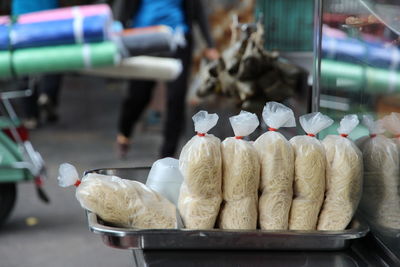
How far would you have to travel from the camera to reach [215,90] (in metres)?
3.32

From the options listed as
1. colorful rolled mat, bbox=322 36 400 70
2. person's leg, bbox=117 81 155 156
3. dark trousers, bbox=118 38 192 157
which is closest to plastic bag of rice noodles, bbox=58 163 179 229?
colorful rolled mat, bbox=322 36 400 70

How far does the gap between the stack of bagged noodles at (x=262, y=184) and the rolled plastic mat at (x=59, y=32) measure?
218cm

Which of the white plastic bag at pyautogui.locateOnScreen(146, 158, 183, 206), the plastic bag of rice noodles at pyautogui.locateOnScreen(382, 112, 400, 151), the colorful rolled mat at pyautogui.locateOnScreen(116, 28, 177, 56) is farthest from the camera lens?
the colorful rolled mat at pyautogui.locateOnScreen(116, 28, 177, 56)

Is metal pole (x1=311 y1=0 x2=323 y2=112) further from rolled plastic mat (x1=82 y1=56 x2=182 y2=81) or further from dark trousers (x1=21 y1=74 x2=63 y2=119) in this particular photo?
dark trousers (x1=21 y1=74 x2=63 y2=119)

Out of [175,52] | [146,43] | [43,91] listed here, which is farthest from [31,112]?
[146,43]

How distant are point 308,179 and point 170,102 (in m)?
4.03

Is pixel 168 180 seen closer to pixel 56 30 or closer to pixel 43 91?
pixel 56 30

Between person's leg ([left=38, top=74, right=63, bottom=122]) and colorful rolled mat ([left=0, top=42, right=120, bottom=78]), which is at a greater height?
colorful rolled mat ([left=0, top=42, right=120, bottom=78])

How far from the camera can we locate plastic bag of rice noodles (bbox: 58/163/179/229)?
1.54 metres

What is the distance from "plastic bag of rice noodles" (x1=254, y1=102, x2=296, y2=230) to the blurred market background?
0.77 ft

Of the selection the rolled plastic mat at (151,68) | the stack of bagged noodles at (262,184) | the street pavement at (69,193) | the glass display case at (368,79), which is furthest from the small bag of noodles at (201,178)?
the rolled plastic mat at (151,68)

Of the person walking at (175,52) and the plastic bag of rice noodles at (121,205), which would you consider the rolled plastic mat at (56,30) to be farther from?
the plastic bag of rice noodles at (121,205)

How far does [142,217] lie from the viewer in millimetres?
1557

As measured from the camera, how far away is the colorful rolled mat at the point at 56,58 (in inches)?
144
